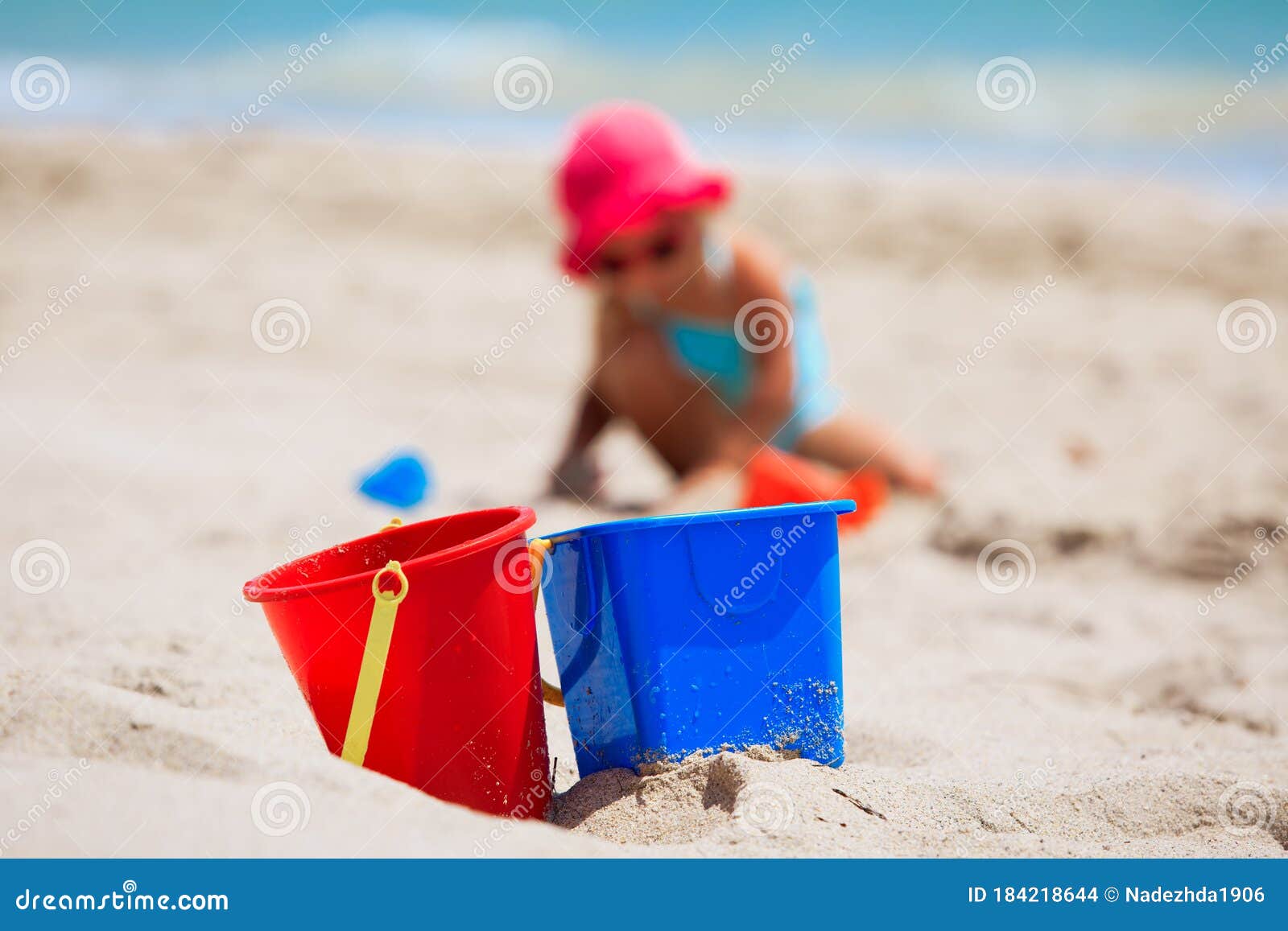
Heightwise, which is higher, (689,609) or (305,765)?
(689,609)

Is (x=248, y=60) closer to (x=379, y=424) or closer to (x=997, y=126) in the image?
(x=997, y=126)

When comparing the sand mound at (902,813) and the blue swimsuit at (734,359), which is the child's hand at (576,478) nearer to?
the blue swimsuit at (734,359)

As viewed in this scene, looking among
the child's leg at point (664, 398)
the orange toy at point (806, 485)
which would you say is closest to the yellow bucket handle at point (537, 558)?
the orange toy at point (806, 485)

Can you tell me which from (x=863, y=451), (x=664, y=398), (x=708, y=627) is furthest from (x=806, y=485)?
(x=708, y=627)

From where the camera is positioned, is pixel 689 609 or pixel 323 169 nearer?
pixel 689 609

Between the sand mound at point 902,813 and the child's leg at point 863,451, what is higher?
the child's leg at point 863,451

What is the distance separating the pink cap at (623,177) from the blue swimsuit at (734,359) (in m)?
0.36

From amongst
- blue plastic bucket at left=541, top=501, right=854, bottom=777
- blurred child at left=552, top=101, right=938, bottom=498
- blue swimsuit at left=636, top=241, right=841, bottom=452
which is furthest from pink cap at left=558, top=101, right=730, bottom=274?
blue plastic bucket at left=541, top=501, right=854, bottom=777

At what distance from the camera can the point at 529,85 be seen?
15023mm

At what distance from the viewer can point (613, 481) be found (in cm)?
383

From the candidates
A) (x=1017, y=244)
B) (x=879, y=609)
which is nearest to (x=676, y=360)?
(x=879, y=609)

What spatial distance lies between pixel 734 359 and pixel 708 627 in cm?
210

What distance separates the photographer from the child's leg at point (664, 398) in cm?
355

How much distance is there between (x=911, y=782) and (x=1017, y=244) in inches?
226
